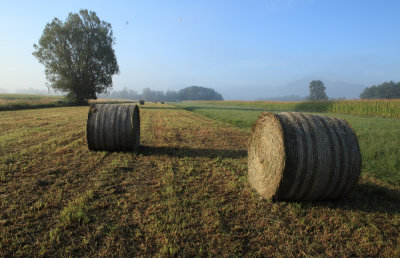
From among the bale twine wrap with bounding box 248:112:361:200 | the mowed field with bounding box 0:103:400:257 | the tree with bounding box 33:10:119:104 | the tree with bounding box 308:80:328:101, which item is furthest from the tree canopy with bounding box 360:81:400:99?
the mowed field with bounding box 0:103:400:257

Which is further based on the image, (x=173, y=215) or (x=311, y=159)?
(x=311, y=159)

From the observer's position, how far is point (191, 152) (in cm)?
771

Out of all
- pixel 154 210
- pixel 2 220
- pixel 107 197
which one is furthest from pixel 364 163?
pixel 2 220

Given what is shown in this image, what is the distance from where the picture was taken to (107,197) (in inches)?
163

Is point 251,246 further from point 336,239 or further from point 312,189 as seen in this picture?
point 312,189

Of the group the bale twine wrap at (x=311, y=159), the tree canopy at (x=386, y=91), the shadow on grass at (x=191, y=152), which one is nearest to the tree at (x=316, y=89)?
the tree canopy at (x=386, y=91)

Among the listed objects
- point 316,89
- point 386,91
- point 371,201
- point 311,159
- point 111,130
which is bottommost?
point 371,201

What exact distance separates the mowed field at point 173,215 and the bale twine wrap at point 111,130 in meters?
1.37

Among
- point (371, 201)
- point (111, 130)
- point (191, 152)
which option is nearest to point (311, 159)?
point (371, 201)

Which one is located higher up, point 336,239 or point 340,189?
point 340,189

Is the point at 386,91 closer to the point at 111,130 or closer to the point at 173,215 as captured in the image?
the point at 111,130

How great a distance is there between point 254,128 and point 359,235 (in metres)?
2.81

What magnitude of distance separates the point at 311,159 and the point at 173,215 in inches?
101

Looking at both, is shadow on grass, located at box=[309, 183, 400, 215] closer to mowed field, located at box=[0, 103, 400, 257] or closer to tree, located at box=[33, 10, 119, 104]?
mowed field, located at box=[0, 103, 400, 257]
